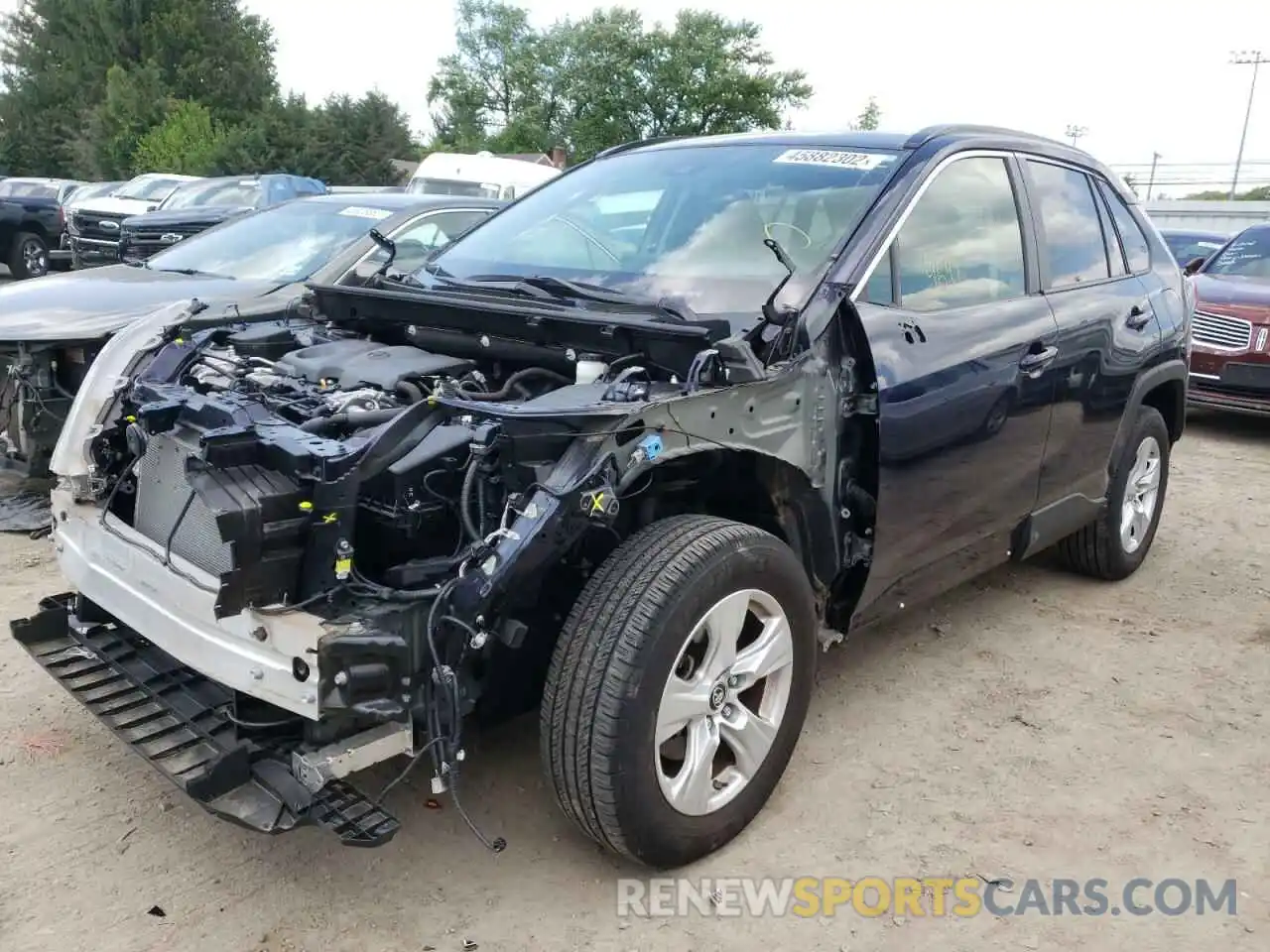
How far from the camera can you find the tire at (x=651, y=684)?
7.93ft

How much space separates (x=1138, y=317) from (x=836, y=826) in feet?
8.83

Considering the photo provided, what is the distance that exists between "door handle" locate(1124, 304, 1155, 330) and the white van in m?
12.6

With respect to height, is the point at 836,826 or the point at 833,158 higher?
the point at 833,158

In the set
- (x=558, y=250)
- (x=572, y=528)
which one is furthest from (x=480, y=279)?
(x=572, y=528)

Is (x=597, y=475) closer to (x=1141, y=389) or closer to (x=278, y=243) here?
(x=1141, y=389)

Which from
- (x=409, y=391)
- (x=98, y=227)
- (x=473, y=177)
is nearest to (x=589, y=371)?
(x=409, y=391)

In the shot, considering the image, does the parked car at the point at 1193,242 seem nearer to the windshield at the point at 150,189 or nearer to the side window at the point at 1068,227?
the side window at the point at 1068,227

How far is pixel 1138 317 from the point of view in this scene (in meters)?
4.39

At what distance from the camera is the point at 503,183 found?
16.4 meters

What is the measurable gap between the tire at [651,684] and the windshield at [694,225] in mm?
795

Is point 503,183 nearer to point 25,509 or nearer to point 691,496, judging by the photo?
point 25,509

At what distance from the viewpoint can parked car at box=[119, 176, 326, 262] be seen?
10141 mm

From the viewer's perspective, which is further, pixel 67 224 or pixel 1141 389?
pixel 67 224

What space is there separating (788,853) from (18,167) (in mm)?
54591
